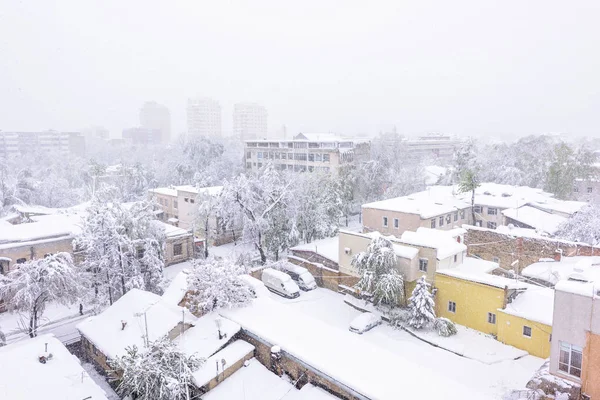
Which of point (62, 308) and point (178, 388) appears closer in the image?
point (178, 388)

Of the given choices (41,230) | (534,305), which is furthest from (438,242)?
(41,230)

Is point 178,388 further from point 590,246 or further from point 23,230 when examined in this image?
point 590,246

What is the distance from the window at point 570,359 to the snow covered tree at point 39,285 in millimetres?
20615

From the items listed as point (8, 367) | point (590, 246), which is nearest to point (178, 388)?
point (8, 367)

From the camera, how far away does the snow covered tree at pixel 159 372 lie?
11.7m

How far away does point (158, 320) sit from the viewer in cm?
1634

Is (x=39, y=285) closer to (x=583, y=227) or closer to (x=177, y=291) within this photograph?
(x=177, y=291)

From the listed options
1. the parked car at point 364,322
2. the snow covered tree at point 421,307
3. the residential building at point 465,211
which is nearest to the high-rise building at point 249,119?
the residential building at point 465,211

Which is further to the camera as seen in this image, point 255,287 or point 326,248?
point 326,248

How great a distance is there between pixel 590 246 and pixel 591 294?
15.9 m

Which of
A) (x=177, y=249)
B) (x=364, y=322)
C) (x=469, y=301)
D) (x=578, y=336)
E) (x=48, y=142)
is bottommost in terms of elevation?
(x=364, y=322)

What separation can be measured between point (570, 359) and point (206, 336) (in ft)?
40.1

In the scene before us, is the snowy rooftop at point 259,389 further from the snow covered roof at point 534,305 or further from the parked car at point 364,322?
the snow covered roof at point 534,305

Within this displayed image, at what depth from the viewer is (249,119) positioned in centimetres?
16862
